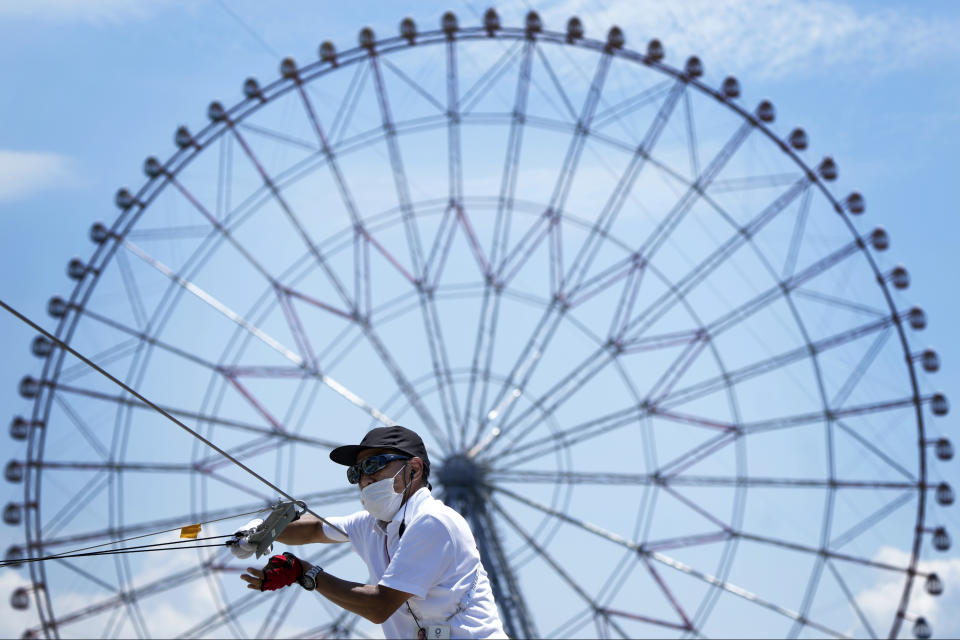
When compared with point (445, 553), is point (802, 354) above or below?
above

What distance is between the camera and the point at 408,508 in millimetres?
5590

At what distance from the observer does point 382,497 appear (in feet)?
18.4

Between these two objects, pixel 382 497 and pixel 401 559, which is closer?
pixel 401 559

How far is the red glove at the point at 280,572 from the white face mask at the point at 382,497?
1.86 ft

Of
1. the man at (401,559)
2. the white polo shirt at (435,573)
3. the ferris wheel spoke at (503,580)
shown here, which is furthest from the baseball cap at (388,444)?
the ferris wheel spoke at (503,580)

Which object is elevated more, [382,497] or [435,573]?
[382,497]

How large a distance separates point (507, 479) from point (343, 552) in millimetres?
3255

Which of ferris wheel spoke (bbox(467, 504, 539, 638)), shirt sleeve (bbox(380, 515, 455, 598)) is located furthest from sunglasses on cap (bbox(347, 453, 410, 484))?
ferris wheel spoke (bbox(467, 504, 539, 638))

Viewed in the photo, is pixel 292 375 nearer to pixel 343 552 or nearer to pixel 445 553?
pixel 343 552

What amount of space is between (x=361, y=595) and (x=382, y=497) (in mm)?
621

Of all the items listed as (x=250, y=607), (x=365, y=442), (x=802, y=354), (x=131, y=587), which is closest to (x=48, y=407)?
(x=131, y=587)

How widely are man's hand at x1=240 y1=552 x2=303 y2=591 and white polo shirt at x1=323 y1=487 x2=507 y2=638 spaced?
38cm

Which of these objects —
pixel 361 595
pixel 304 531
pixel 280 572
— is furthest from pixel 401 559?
pixel 304 531

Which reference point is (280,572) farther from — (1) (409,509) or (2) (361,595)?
(1) (409,509)
